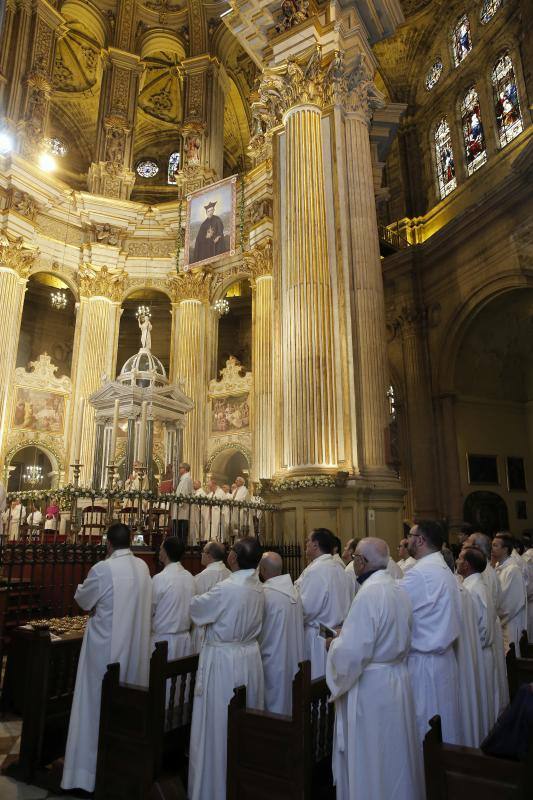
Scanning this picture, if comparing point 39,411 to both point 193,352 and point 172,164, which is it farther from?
point 172,164

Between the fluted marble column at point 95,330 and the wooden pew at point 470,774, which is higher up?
the fluted marble column at point 95,330

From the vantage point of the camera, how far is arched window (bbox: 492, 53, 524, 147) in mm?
16438

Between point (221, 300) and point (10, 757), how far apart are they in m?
17.1

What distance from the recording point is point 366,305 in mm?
11695

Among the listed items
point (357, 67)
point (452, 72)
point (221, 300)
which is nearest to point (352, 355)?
point (357, 67)

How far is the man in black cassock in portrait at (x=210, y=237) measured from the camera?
53.0 feet

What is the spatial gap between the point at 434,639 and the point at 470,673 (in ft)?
2.93

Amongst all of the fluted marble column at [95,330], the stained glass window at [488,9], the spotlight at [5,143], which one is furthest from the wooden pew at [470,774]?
the stained glass window at [488,9]

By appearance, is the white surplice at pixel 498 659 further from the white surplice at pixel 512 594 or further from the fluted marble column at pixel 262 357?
the fluted marble column at pixel 262 357

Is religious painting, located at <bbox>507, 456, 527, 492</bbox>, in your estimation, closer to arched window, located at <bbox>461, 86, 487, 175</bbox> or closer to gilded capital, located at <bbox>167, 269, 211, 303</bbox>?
arched window, located at <bbox>461, 86, 487, 175</bbox>

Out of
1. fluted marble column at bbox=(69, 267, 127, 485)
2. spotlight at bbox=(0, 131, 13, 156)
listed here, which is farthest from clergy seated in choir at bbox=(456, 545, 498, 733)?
spotlight at bbox=(0, 131, 13, 156)

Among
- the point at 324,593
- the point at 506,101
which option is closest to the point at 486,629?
the point at 324,593

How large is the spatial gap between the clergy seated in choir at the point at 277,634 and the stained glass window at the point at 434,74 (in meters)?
20.8

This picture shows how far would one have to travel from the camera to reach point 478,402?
1839 cm
